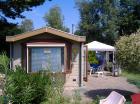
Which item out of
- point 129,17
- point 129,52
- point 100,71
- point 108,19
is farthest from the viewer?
point 108,19

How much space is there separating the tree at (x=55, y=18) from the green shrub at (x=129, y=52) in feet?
179

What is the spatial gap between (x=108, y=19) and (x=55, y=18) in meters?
19.6

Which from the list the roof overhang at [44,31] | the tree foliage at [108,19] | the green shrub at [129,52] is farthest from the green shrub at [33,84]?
the tree foliage at [108,19]

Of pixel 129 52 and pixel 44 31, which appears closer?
pixel 129 52

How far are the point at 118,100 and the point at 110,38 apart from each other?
46445 mm

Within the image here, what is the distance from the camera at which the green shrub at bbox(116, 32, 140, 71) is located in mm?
15094

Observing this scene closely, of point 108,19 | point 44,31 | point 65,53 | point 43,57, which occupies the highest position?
point 108,19

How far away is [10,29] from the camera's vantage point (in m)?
29.3

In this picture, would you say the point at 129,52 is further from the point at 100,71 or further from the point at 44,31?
the point at 100,71

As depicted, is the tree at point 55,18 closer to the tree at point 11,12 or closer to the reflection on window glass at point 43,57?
the tree at point 11,12

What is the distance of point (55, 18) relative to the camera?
72.7 metres

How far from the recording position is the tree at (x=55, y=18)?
7175 cm

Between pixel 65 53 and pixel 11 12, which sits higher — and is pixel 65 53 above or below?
below

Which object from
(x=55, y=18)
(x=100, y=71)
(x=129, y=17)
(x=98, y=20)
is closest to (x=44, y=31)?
(x=100, y=71)
